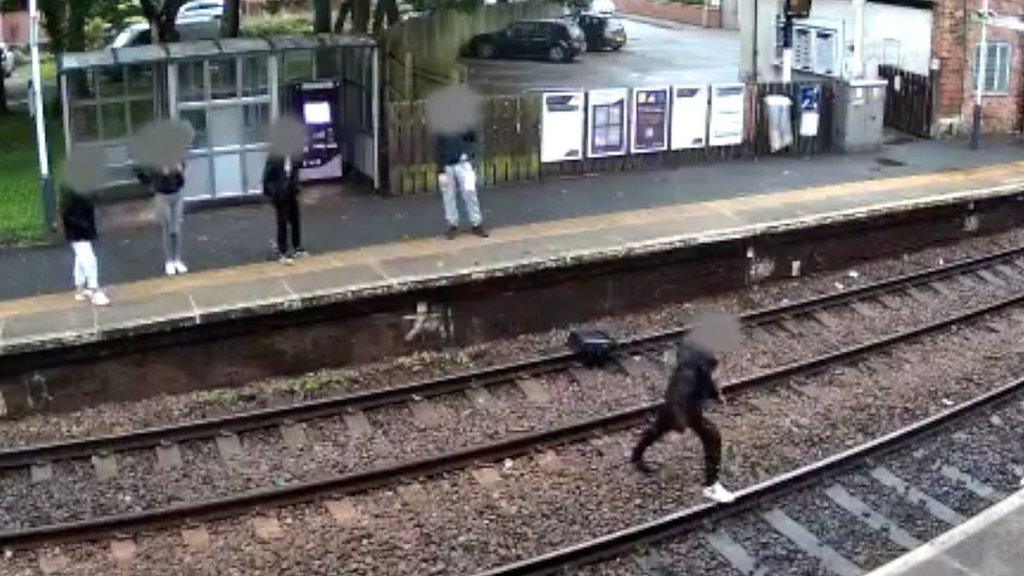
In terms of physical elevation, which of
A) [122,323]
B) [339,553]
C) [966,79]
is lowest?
[339,553]

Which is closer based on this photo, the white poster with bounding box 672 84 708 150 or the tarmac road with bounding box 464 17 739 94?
the white poster with bounding box 672 84 708 150

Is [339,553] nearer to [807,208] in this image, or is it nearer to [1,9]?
[807,208]

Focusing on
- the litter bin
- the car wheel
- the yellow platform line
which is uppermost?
the car wheel

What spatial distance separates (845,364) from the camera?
1384cm

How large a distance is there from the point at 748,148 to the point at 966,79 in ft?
16.2

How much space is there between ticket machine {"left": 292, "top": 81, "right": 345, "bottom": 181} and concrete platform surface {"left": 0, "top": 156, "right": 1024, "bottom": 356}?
329 cm

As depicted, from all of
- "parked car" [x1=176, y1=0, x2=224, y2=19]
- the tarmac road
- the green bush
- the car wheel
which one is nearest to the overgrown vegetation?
the tarmac road

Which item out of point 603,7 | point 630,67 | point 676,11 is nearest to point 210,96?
point 630,67

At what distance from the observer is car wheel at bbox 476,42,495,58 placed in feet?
117

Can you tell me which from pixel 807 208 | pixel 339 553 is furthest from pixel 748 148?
pixel 339 553

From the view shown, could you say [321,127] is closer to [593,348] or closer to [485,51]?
[593,348]

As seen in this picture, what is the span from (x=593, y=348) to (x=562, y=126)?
6421 mm

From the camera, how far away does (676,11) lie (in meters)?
47.2

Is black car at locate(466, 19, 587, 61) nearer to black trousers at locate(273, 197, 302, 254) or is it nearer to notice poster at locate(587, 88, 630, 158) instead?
notice poster at locate(587, 88, 630, 158)
